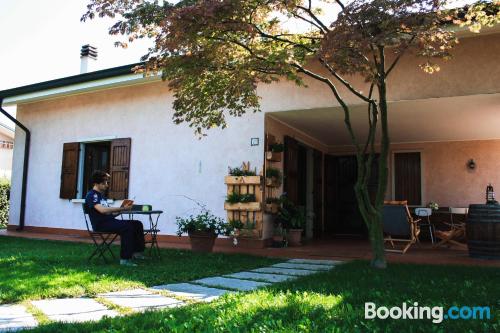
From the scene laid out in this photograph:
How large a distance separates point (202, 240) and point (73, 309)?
3.29 meters

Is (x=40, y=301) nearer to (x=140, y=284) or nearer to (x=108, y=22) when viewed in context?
(x=140, y=284)

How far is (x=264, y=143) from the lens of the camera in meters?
7.19

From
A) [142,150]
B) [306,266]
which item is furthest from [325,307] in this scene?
[142,150]

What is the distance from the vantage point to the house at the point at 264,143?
637cm

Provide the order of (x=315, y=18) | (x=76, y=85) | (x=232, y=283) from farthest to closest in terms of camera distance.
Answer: (x=76, y=85) → (x=315, y=18) → (x=232, y=283)

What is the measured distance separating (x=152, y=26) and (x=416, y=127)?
5.92 metres

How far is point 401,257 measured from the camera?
6055 millimetres

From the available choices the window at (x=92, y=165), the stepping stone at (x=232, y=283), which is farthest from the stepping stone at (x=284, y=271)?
the window at (x=92, y=165)

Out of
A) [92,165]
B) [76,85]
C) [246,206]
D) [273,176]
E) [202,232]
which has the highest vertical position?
[76,85]

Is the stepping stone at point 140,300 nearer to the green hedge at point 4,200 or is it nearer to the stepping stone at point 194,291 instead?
the stepping stone at point 194,291

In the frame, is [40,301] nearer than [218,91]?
Yes

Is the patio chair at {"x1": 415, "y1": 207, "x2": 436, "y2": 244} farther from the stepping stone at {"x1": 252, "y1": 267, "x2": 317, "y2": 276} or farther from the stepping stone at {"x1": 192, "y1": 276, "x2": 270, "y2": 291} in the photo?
the stepping stone at {"x1": 192, "y1": 276, "x2": 270, "y2": 291}

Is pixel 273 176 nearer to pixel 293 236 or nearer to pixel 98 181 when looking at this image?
pixel 293 236

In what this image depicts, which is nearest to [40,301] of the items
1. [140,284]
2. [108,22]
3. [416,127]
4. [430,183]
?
[140,284]
